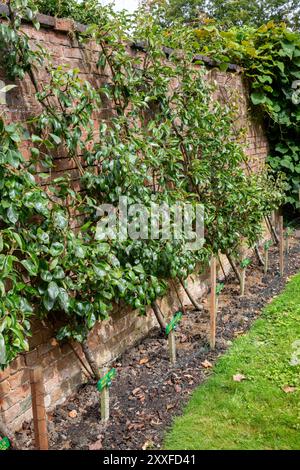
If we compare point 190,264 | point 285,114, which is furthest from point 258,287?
point 285,114

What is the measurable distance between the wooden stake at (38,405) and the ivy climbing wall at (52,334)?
45 centimetres

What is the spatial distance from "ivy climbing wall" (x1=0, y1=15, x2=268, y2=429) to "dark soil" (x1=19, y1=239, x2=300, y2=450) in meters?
0.11

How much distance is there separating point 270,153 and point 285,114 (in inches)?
24.9

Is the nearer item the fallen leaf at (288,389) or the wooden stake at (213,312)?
the fallen leaf at (288,389)

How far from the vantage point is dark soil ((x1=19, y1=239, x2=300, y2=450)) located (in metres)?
2.18

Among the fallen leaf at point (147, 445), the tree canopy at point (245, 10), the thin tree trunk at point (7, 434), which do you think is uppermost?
the tree canopy at point (245, 10)

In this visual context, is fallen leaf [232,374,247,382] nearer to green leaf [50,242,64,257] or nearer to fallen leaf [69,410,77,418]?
fallen leaf [69,410,77,418]

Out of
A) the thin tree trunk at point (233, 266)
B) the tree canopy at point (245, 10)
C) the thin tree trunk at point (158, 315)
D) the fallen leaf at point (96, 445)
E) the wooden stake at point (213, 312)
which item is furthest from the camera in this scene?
the tree canopy at point (245, 10)

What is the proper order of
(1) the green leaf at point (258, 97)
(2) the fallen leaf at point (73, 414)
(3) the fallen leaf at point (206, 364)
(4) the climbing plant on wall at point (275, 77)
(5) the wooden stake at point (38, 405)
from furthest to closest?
(1) the green leaf at point (258, 97), (4) the climbing plant on wall at point (275, 77), (3) the fallen leaf at point (206, 364), (2) the fallen leaf at point (73, 414), (5) the wooden stake at point (38, 405)

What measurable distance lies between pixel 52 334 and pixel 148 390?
744 millimetres

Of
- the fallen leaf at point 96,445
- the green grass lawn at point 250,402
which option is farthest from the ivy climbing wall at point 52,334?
the green grass lawn at point 250,402

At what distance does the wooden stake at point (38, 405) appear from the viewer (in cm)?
168

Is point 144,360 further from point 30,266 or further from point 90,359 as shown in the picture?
point 30,266

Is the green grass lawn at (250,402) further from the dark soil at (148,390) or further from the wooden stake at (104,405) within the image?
the wooden stake at (104,405)
